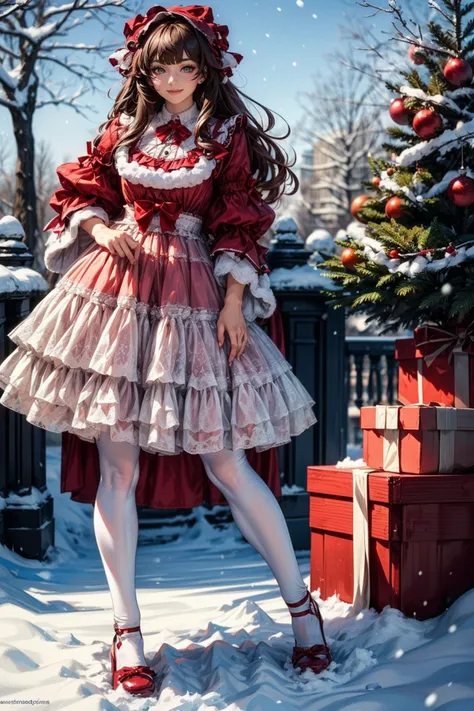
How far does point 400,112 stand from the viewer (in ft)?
11.8

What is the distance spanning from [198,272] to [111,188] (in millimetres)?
464

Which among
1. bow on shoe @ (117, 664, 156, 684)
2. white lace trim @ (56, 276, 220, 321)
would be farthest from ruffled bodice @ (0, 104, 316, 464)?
bow on shoe @ (117, 664, 156, 684)

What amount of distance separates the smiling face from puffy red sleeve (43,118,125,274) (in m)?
0.23

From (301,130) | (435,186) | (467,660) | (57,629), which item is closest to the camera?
(467,660)

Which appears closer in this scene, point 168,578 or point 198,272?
point 198,272

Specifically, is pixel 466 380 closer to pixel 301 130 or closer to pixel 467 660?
pixel 467 660

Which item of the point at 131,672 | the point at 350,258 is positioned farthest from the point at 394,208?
the point at 131,672

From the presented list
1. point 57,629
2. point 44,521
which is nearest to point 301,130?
point 44,521

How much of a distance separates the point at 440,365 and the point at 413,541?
2.45 feet

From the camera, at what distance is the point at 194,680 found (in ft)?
8.67

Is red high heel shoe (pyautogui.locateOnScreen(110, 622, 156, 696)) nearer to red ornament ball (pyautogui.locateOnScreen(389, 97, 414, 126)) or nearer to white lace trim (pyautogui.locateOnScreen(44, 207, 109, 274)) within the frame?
white lace trim (pyautogui.locateOnScreen(44, 207, 109, 274))

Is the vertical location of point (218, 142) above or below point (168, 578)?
above

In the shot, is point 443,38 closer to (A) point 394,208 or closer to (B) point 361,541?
(A) point 394,208

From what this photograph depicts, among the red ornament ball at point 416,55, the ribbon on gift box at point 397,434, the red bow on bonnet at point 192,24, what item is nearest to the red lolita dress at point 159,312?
the red bow on bonnet at point 192,24
